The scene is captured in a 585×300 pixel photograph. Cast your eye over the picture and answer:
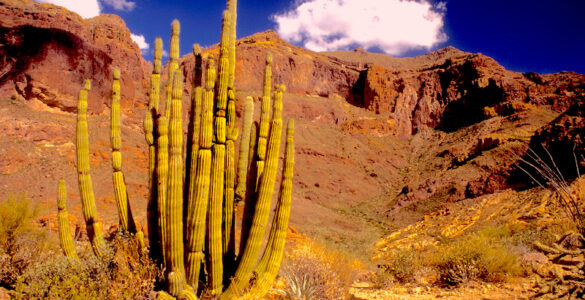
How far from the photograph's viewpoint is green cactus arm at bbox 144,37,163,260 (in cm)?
686

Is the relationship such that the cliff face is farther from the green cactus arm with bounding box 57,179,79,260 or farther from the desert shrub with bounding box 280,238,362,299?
the desert shrub with bounding box 280,238,362,299

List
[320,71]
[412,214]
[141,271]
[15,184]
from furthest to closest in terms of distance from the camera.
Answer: [320,71] < [412,214] < [15,184] < [141,271]

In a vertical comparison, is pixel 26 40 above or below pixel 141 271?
above

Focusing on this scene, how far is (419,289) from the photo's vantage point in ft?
27.3

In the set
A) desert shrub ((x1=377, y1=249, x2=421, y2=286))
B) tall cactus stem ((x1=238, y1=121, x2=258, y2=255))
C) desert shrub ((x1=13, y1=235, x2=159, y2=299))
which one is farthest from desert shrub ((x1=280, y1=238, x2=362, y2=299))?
desert shrub ((x1=377, y1=249, x2=421, y2=286))

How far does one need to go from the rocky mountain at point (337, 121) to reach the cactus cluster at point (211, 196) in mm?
3953

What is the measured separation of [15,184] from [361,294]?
68.5 ft

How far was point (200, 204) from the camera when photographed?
18.3 ft

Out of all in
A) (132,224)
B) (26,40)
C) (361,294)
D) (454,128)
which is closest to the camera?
(132,224)

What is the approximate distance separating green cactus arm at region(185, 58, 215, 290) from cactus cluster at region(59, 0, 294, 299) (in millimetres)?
16

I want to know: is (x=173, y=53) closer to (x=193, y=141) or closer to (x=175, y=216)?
(x=193, y=141)

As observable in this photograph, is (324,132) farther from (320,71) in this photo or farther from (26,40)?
(26,40)

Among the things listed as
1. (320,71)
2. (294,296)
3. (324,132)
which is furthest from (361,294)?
(320,71)

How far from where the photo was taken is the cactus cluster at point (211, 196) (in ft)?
18.8
